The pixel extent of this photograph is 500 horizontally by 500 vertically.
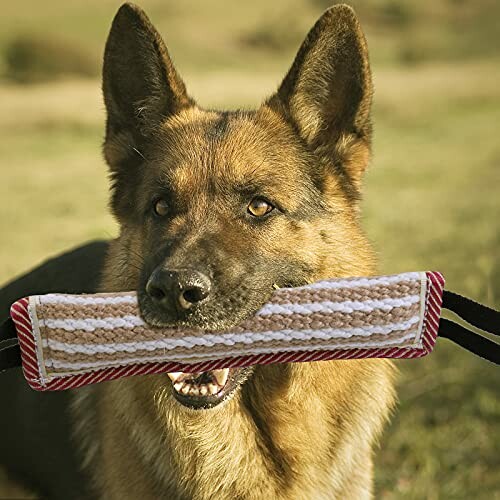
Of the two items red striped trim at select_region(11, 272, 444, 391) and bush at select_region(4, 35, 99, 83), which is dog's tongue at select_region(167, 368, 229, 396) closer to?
red striped trim at select_region(11, 272, 444, 391)

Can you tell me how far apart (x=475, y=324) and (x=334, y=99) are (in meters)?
1.48

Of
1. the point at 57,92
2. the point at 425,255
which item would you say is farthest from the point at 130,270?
the point at 57,92

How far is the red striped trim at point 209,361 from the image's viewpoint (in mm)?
2457

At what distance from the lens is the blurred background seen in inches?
192

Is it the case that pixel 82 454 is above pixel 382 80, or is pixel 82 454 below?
above

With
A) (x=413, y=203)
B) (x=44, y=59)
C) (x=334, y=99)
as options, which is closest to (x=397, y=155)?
(x=413, y=203)

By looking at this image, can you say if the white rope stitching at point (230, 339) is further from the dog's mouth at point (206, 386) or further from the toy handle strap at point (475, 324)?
the dog's mouth at point (206, 386)

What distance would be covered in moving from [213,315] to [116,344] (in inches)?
14.4

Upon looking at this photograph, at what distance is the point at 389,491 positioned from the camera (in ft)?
14.3

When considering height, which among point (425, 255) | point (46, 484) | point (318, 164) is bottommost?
point (425, 255)

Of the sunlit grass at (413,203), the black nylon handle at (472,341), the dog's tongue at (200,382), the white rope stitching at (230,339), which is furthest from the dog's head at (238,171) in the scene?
the black nylon handle at (472,341)

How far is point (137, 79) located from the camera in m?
3.60

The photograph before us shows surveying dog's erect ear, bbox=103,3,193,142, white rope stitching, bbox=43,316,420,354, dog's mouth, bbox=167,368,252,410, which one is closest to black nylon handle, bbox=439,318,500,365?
white rope stitching, bbox=43,316,420,354

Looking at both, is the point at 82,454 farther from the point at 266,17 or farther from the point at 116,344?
the point at 266,17
